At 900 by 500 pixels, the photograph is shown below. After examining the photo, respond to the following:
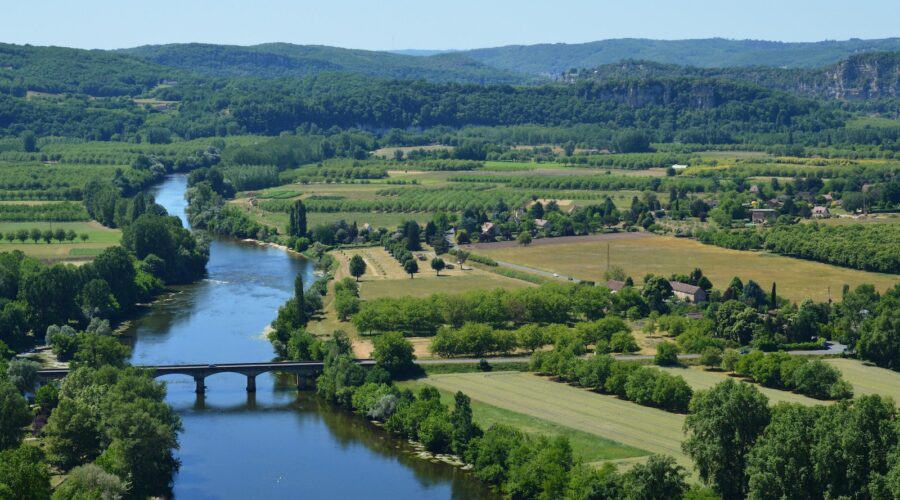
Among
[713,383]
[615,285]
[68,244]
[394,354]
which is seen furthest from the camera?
[68,244]

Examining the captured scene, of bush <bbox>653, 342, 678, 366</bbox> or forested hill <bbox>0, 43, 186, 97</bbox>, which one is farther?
forested hill <bbox>0, 43, 186, 97</bbox>

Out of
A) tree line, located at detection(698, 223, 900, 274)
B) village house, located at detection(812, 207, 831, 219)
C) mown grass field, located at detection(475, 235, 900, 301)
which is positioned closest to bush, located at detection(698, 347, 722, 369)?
mown grass field, located at detection(475, 235, 900, 301)

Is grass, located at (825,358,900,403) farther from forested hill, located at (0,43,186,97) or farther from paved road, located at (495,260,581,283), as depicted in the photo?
forested hill, located at (0,43,186,97)

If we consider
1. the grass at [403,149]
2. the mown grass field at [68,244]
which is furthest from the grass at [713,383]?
the grass at [403,149]

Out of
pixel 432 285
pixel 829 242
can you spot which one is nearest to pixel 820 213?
pixel 829 242

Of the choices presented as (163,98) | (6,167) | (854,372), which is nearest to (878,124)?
(163,98)

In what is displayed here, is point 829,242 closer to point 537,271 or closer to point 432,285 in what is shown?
point 537,271
